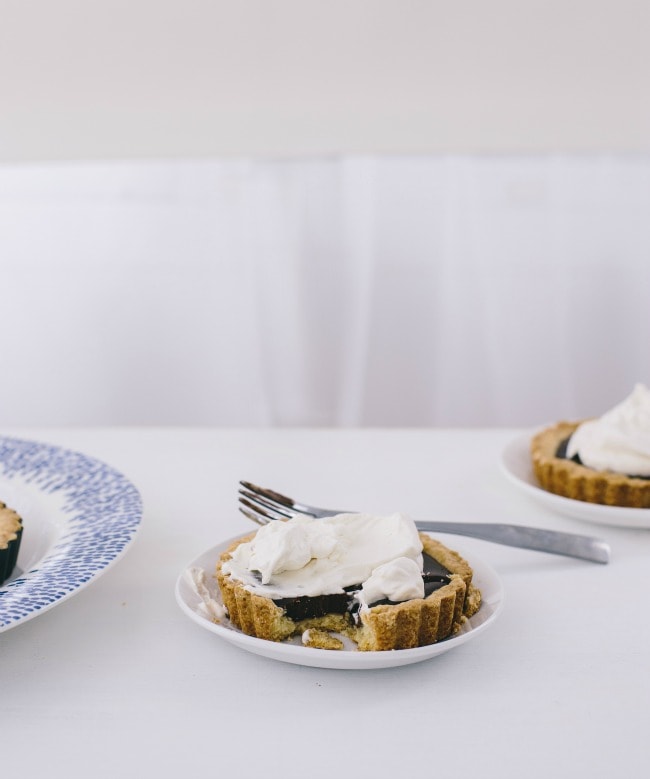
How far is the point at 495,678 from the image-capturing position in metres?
0.73

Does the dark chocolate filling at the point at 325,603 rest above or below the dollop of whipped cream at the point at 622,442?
below

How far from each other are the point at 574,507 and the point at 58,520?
0.58 metres

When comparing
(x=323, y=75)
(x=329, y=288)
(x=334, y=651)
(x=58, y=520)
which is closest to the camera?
(x=334, y=651)

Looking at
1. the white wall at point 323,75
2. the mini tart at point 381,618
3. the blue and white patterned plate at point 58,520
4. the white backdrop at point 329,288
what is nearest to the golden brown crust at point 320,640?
the mini tart at point 381,618

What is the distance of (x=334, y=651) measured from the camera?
2.25 feet

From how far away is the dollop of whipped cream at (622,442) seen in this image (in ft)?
3.54

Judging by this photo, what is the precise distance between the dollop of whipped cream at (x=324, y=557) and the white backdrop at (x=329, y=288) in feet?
5.83

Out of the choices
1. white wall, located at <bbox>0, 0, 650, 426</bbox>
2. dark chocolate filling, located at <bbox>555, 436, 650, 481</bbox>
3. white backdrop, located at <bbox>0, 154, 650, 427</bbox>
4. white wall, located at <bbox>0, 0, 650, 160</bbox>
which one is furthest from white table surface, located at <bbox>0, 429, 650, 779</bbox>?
white backdrop, located at <bbox>0, 154, 650, 427</bbox>

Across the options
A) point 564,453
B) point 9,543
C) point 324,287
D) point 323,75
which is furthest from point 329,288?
point 9,543

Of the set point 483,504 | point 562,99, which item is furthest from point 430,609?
point 562,99

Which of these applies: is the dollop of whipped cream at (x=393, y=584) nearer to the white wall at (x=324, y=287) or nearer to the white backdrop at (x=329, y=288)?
the white wall at (x=324, y=287)

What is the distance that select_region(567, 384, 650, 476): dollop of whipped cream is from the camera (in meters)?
1.08

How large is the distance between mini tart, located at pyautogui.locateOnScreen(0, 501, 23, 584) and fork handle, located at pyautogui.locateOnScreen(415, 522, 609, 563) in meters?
0.41

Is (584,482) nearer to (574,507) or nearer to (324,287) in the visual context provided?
(574,507)
